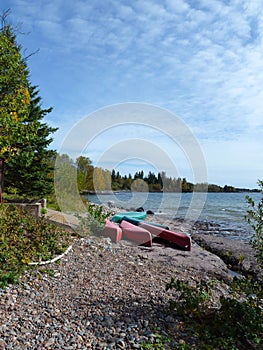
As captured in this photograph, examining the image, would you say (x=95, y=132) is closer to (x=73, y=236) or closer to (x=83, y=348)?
(x=73, y=236)

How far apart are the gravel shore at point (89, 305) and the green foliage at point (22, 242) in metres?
0.22

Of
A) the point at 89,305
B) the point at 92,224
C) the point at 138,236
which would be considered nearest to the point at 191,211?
the point at 138,236

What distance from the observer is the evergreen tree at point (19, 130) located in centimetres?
712

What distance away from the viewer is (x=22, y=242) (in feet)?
18.3

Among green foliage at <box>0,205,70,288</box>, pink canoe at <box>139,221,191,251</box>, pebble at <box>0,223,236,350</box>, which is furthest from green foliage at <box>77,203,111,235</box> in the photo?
pink canoe at <box>139,221,191,251</box>

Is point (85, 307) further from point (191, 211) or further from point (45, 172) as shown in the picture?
point (191, 211)

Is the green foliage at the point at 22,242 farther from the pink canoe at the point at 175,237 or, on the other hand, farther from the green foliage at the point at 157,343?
the pink canoe at the point at 175,237

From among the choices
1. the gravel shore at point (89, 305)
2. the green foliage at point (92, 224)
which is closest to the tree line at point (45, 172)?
the green foliage at point (92, 224)

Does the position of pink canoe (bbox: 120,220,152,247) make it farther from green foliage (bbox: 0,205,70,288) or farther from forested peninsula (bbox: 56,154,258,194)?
forested peninsula (bbox: 56,154,258,194)

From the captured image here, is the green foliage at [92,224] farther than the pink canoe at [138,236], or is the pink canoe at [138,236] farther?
the pink canoe at [138,236]

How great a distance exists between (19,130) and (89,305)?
4724 mm

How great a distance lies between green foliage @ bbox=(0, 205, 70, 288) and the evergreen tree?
1.68m

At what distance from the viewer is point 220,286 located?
18.0 feet

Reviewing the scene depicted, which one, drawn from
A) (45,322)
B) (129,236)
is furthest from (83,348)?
(129,236)
